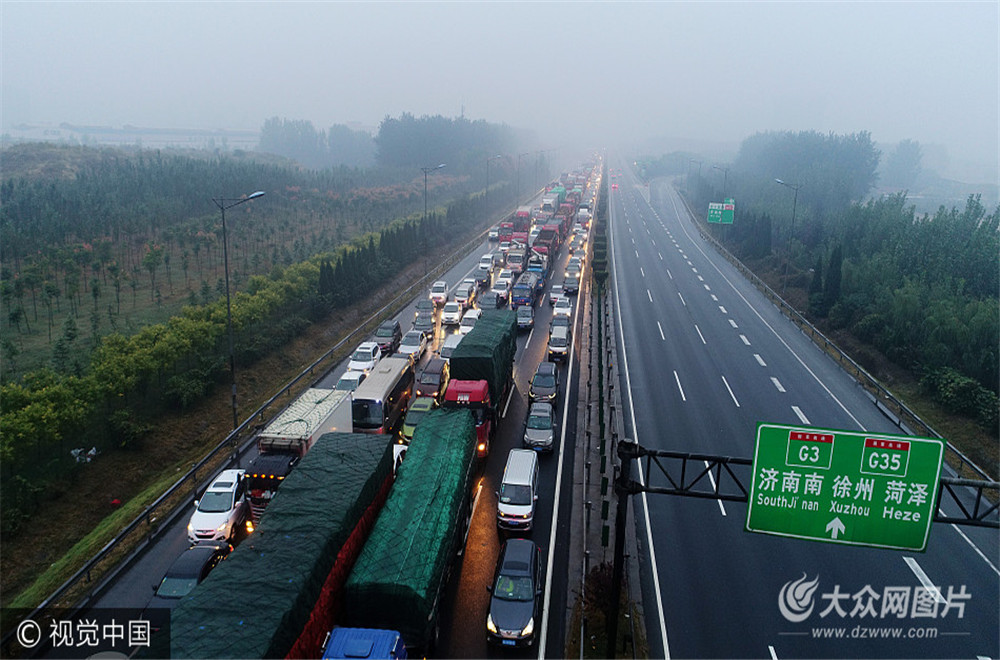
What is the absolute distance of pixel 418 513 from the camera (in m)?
16.9

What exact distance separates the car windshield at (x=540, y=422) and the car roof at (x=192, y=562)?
12.7 metres

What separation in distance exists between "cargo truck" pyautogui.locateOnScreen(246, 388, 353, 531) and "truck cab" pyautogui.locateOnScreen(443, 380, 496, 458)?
13.6ft

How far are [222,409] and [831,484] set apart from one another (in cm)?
2658

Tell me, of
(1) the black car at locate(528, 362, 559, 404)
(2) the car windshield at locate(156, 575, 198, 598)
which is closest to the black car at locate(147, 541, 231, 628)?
(2) the car windshield at locate(156, 575, 198, 598)

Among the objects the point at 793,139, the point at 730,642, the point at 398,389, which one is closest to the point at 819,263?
the point at 398,389

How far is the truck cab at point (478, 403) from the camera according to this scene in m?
25.3

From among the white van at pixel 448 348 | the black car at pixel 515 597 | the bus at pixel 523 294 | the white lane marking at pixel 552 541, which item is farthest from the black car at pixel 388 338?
the black car at pixel 515 597

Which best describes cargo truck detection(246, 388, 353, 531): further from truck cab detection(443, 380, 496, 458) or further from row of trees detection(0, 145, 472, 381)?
row of trees detection(0, 145, 472, 381)

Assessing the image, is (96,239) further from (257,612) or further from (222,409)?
(257,612)

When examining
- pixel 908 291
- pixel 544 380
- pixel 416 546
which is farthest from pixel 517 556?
pixel 908 291

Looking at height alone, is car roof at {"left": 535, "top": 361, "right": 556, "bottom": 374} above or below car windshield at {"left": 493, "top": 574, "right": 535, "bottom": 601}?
Result: above

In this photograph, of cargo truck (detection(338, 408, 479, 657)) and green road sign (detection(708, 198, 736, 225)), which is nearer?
cargo truck (detection(338, 408, 479, 657))

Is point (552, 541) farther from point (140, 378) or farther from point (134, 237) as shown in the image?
point (134, 237)

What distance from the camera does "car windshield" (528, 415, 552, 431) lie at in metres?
26.2
